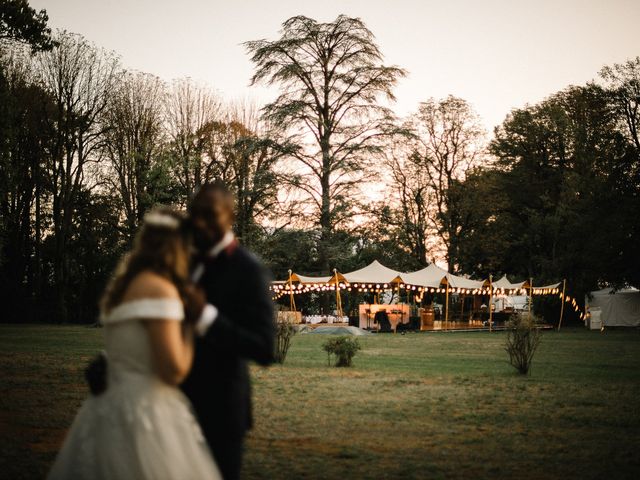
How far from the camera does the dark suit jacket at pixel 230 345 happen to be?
10.3 feet

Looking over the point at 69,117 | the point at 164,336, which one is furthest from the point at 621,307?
the point at 164,336

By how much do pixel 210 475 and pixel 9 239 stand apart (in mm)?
43039

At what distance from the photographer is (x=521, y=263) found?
50281 millimetres

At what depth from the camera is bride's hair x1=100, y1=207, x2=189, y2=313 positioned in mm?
3006

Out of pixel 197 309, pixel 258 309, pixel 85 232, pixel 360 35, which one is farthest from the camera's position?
pixel 85 232

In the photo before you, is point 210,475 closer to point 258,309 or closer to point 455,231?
point 258,309

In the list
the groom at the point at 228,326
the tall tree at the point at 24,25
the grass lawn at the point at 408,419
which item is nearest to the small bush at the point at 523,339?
the grass lawn at the point at 408,419

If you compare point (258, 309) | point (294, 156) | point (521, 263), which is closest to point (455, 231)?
point (521, 263)

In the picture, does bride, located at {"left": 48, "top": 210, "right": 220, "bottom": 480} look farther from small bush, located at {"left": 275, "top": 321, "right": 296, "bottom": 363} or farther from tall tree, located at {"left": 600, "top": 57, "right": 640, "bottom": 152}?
tall tree, located at {"left": 600, "top": 57, "right": 640, "bottom": 152}

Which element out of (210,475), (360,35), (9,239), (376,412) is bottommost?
(376,412)

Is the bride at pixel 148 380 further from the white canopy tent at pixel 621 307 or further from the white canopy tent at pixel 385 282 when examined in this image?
the white canopy tent at pixel 621 307

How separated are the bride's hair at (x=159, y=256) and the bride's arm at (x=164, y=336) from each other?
0.04 metres

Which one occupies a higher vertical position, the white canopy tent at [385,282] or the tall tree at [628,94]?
the tall tree at [628,94]

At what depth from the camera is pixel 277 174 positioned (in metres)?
40.2
